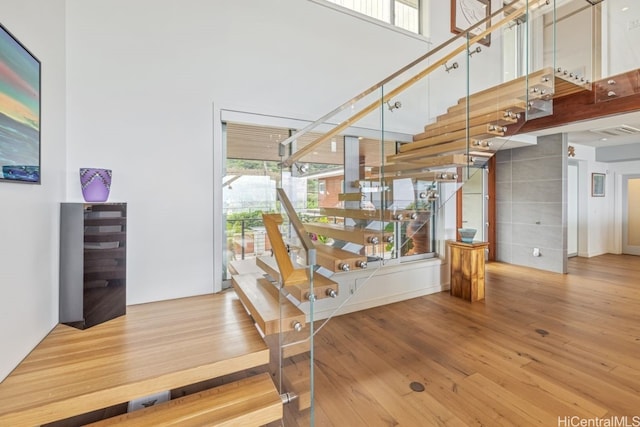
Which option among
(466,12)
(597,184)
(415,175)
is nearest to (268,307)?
(415,175)

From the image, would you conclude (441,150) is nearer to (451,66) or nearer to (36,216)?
(451,66)

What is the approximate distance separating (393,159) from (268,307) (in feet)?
7.29

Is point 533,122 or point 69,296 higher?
point 533,122

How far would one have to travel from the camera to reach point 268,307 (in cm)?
219

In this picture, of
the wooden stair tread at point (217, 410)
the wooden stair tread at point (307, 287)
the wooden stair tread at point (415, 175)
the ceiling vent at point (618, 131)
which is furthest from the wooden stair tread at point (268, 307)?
the ceiling vent at point (618, 131)

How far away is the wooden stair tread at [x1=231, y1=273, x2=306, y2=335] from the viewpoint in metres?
1.97

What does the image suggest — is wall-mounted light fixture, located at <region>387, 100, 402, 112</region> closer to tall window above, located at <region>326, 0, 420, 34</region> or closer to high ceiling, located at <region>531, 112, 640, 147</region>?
tall window above, located at <region>326, 0, 420, 34</region>

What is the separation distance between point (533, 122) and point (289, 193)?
471cm

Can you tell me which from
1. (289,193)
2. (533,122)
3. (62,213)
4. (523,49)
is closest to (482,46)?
(523,49)

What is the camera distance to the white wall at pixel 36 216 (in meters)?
1.59

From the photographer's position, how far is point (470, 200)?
21.2 feet

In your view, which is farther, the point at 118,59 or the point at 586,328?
the point at 586,328

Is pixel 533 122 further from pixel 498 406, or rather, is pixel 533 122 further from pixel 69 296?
pixel 69 296

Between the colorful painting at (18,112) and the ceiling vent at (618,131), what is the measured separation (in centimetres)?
770
